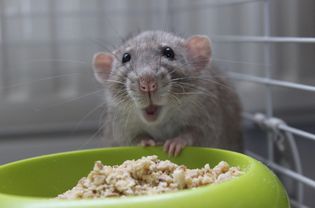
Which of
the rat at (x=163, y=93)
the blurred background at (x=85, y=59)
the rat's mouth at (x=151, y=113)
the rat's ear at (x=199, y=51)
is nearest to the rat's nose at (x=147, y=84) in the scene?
the rat at (x=163, y=93)

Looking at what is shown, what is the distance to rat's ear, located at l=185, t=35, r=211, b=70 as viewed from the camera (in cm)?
194

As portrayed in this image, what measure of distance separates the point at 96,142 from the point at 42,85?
385 millimetres

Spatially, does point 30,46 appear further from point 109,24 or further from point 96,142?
point 96,142

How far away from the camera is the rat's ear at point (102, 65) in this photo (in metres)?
1.98

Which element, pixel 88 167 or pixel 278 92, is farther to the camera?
pixel 278 92

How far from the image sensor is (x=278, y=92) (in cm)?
271

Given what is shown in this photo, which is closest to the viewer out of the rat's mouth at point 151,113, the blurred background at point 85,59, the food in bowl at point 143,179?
the food in bowl at point 143,179

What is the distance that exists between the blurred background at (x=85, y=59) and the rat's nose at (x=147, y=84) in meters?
1.09

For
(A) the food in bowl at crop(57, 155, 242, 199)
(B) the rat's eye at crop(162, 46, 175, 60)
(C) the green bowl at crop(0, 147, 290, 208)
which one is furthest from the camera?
(B) the rat's eye at crop(162, 46, 175, 60)

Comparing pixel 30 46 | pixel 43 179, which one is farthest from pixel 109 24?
pixel 43 179

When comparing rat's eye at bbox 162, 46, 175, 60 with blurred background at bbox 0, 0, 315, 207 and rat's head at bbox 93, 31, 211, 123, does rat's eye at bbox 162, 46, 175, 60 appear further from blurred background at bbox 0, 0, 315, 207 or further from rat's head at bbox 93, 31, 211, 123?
blurred background at bbox 0, 0, 315, 207

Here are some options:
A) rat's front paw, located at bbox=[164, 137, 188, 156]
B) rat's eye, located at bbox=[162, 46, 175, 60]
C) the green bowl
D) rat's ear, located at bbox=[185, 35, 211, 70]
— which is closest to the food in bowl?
the green bowl

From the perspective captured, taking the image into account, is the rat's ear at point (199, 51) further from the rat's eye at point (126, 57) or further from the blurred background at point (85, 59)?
the blurred background at point (85, 59)

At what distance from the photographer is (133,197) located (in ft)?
3.33
